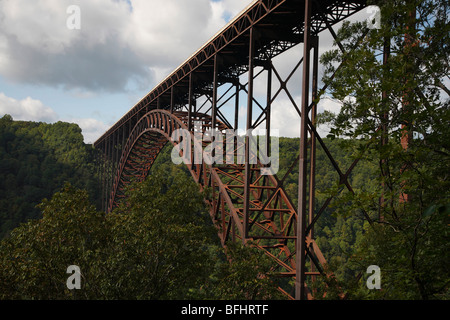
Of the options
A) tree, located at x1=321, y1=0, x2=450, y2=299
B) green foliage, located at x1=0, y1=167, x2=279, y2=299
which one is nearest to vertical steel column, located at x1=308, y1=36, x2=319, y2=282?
green foliage, located at x1=0, y1=167, x2=279, y2=299

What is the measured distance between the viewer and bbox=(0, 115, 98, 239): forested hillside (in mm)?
50128

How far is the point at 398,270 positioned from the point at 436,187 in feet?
4.84

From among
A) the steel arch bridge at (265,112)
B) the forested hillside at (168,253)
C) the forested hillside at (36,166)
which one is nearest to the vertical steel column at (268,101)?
the steel arch bridge at (265,112)

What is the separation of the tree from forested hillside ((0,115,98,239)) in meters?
47.1

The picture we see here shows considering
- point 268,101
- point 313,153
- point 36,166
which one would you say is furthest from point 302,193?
point 36,166

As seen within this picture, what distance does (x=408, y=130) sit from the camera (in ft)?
19.9

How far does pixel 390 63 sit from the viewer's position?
6312 millimetres

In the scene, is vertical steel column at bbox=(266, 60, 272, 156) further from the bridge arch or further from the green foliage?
the green foliage

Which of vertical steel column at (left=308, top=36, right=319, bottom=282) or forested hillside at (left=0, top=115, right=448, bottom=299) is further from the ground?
vertical steel column at (left=308, top=36, right=319, bottom=282)

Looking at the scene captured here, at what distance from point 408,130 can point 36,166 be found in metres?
61.5

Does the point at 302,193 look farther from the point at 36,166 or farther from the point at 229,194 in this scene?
the point at 36,166

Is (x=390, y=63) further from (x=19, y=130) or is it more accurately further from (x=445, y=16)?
(x=19, y=130)

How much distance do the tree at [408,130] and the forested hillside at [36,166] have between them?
47.1m
